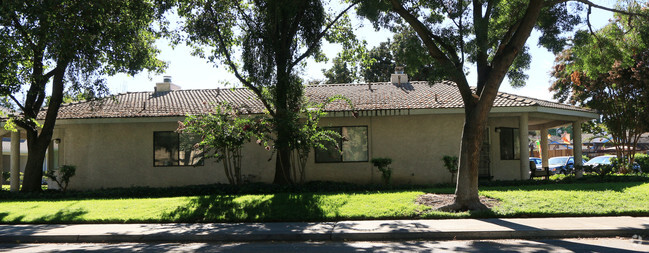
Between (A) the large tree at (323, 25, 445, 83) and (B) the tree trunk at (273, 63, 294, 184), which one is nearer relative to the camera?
(A) the large tree at (323, 25, 445, 83)

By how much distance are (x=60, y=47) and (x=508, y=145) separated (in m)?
15.5

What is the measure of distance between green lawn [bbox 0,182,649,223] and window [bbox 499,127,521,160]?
5010 mm

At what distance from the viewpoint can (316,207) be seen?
1186cm

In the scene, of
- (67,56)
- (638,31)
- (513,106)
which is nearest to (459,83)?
(638,31)

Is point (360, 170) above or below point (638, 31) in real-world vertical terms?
below

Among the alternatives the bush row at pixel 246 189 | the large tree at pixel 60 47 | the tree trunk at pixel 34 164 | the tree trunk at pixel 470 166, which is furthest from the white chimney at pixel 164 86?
the tree trunk at pixel 470 166

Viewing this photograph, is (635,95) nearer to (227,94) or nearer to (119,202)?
(227,94)

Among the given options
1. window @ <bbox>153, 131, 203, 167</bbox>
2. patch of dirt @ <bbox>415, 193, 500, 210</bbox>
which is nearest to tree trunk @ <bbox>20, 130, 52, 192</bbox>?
window @ <bbox>153, 131, 203, 167</bbox>

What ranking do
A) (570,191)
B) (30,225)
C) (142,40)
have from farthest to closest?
(142,40), (570,191), (30,225)

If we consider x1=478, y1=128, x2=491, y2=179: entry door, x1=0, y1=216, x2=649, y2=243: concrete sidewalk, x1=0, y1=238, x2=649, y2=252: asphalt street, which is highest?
x1=478, y1=128, x2=491, y2=179: entry door

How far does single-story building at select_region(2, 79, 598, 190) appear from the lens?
17.8 m

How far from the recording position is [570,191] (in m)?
13.5

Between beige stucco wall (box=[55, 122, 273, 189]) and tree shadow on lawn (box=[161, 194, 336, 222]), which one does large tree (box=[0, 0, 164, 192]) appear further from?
tree shadow on lawn (box=[161, 194, 336, 222])

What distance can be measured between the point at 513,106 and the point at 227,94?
39.4ft
